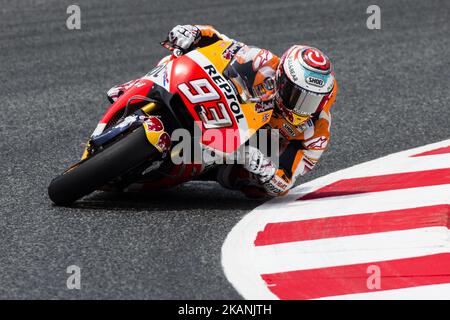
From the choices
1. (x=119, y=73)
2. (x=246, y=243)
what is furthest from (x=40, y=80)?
(x=246, y=243)

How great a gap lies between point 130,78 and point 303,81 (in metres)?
4.33

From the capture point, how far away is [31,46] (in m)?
12.1

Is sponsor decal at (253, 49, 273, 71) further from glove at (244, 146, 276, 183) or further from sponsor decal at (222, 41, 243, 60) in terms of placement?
glove at (244, 146, 276, 183)

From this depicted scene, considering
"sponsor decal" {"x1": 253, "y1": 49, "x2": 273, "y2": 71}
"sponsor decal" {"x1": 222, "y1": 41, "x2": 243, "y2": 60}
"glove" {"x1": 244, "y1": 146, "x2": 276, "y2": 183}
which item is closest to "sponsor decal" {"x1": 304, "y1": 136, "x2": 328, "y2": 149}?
"glove" {"x1": 244, "y1": 146, "x2": 276, "y2": 183}

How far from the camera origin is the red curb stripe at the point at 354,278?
18.3 ft

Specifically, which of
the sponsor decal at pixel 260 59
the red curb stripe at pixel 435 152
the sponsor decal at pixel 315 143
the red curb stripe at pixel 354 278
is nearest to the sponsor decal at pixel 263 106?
the sponsor decal at pixel 260 59

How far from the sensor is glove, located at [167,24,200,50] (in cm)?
746

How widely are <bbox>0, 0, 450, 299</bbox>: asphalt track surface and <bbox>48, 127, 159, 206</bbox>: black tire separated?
0.19 metres

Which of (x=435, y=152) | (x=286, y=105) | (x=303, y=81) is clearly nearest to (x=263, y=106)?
(x=286, y=105)

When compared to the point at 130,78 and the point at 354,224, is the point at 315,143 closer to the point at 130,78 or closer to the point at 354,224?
the point at 354,224

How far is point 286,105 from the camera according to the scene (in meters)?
7.10

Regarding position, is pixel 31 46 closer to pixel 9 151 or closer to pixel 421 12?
pixel 9 151
